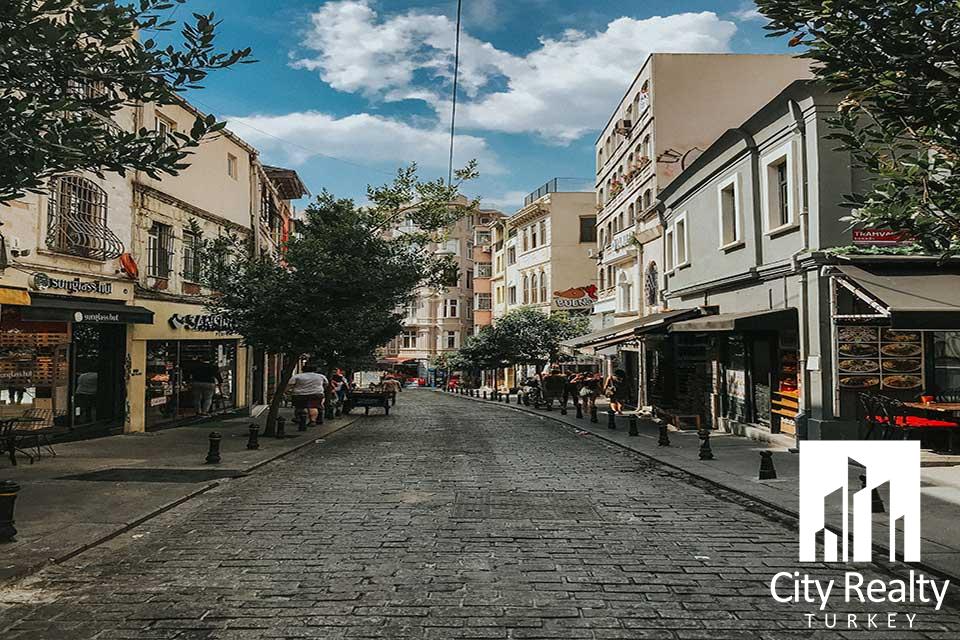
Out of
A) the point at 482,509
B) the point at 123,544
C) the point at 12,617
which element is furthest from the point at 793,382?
the point at 12,617

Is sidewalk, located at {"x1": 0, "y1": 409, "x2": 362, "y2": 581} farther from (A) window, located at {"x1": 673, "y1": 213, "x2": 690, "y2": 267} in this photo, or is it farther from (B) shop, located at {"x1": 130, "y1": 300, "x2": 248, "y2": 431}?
(A) window, located at {"x1": 673, "y1": 213, "x2": 690, "y2": 267}

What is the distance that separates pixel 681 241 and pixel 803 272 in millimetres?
8867

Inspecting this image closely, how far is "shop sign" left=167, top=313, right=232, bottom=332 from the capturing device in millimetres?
19203

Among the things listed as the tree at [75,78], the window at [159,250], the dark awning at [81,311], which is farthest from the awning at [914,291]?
the window at [159,250]

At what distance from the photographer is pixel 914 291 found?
1195 centimetres

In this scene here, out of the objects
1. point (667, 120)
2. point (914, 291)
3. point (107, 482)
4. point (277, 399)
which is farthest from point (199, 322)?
point (667, 120)

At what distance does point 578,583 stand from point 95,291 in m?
13.6

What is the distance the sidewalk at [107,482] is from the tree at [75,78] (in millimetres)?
3428

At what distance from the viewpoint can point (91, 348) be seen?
16.3 meters

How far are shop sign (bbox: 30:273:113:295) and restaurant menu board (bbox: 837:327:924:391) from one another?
1487 cm

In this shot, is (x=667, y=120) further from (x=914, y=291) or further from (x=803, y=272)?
(x=914, y=291)

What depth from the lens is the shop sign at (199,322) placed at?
19.2 meters

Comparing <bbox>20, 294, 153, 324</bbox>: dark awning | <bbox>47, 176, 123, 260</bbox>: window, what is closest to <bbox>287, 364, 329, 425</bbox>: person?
<bbox>20, 294, 153, 324</bbox>: dark awning

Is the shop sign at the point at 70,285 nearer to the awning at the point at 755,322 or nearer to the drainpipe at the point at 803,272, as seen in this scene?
the awning at the point at 755,322
